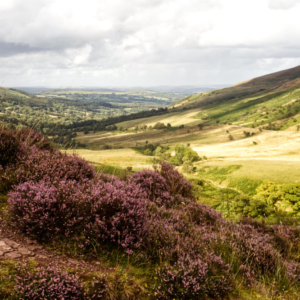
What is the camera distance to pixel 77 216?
4.50 meters

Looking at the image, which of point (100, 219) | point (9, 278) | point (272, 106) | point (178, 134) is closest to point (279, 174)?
point (100, 219)

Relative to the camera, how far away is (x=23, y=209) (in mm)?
4387

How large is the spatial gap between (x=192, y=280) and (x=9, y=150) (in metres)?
6.30

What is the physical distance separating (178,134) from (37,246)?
160183mm

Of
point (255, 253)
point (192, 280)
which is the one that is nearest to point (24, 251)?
point (192, 280)

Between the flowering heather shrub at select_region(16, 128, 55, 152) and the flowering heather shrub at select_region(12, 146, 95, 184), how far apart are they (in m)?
1.10

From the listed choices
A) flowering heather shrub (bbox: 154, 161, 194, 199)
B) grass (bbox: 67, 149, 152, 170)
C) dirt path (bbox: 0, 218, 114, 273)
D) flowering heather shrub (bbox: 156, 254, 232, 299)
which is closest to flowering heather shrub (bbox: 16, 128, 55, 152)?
flowering heather shrub (bbox: 154, 161, 194, 199)

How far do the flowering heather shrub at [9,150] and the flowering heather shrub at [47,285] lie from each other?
4.29m

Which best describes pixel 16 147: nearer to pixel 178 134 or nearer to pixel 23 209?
pixel 23 209

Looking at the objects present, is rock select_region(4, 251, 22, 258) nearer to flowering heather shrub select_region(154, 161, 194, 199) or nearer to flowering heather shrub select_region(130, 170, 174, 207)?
flowering heather shrub select_region(130, 170, 174, 207)

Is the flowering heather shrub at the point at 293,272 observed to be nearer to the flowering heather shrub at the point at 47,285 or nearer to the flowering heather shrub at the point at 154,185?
the flowering heather shrub at the point at 154,185

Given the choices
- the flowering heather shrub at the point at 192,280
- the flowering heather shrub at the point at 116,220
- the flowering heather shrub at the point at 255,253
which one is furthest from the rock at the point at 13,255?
the flowering heather shrub at the point at 255,253

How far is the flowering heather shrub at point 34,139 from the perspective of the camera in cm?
844

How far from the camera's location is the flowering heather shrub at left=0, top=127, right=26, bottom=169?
21.9 ft
